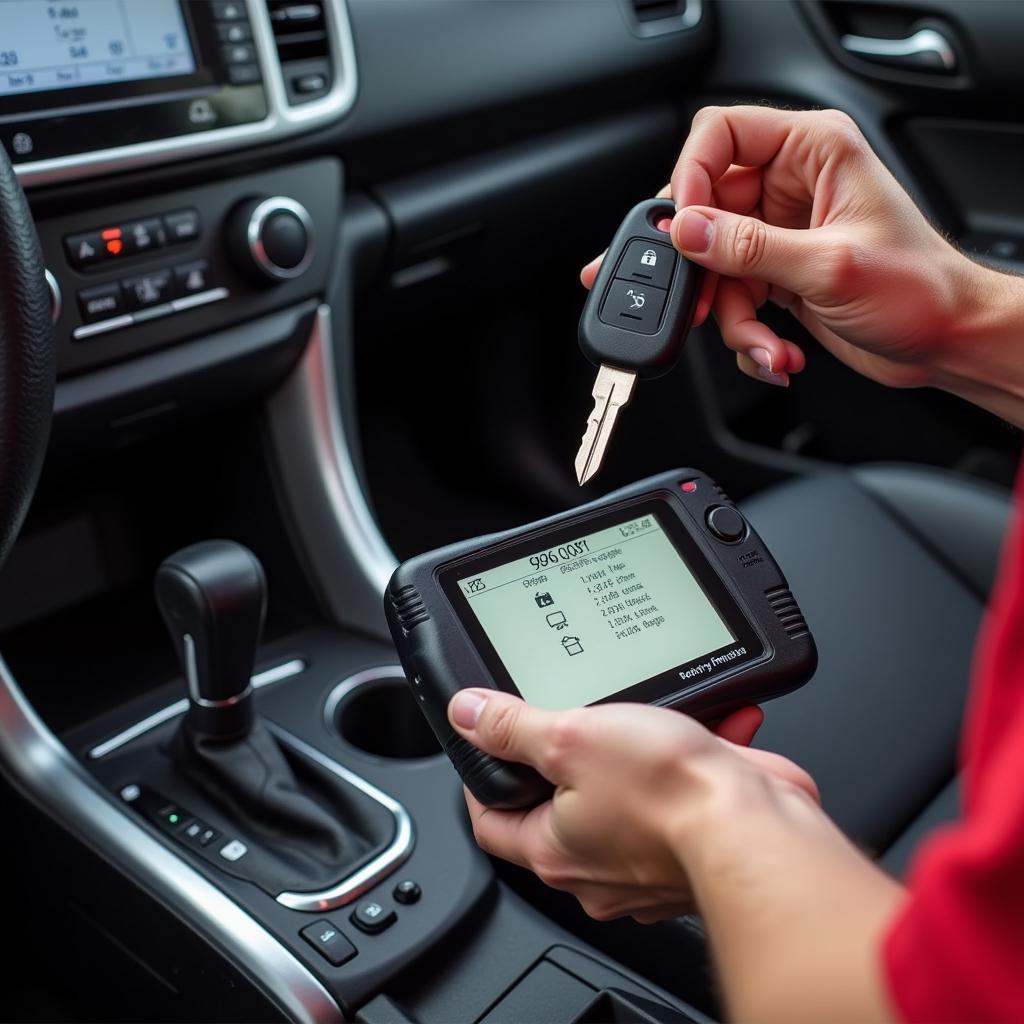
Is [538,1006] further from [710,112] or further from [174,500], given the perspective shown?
[174,500]

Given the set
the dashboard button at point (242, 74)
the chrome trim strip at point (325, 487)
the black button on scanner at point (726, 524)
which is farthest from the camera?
the chrome trim strip at point (325, 487)

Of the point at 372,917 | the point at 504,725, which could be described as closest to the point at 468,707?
the point at 504,725

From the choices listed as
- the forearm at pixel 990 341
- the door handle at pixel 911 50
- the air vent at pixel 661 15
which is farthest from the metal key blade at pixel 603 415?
the door handle at pixel 911 50

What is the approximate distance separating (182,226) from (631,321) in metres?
0.41

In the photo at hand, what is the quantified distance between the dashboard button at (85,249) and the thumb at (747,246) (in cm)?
44

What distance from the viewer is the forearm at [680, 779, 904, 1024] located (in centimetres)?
38

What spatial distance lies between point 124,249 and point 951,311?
595 millimetres

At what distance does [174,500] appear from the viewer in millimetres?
1232

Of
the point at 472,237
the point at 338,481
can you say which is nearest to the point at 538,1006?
the point at 338,481

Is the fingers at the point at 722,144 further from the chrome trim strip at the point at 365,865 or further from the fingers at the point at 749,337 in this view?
the chrome trim strip at the point at 365,865

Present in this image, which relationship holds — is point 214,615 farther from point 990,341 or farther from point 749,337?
point 990,341

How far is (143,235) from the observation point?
936 millimetres

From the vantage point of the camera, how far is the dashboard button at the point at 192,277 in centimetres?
96

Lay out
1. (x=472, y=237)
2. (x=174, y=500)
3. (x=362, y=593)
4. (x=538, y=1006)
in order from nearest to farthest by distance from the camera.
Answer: (x=538, y=1006), (x=362, y=593), (x=174, y=500), (x=472, y=237)
